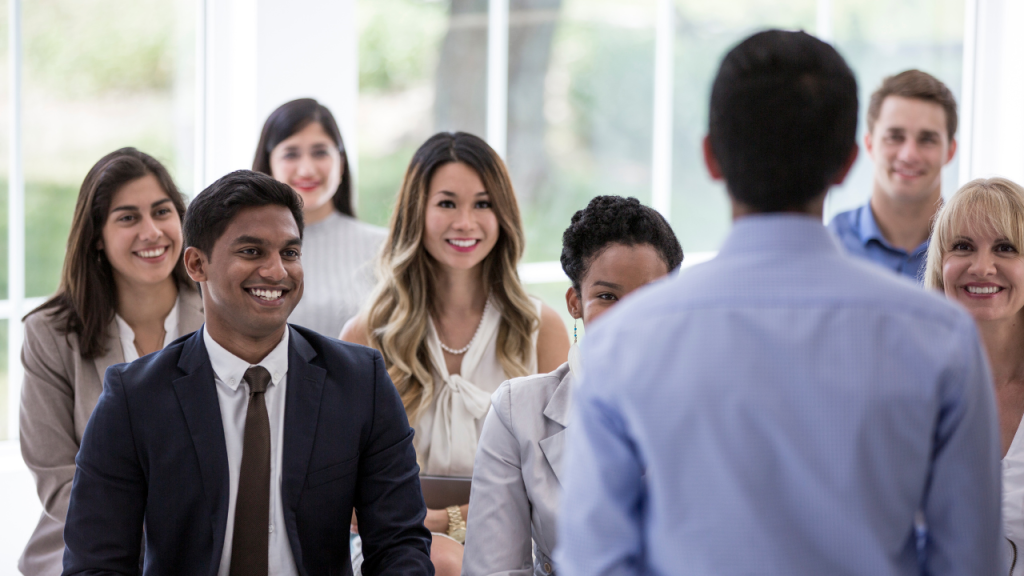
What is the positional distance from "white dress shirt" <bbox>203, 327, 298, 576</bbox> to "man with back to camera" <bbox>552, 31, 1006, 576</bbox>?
1007 millimetres

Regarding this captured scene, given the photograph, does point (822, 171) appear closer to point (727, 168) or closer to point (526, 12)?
point (727, 168)

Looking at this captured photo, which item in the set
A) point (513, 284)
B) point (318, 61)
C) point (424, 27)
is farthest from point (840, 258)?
point (424, 27)

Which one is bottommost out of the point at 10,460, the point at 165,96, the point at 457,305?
the point at 10,460

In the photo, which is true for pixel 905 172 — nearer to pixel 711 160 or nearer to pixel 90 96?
pixel 711 160

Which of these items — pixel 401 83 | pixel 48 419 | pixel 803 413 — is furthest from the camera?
pixel 401 83

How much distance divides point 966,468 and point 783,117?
0.42 m

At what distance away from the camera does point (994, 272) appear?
215cm

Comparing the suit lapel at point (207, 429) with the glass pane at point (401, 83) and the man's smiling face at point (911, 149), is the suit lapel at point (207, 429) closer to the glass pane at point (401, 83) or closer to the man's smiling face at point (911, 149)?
the man's smiling face at point (911, 149)

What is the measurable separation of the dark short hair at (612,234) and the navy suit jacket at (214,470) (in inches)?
19.4

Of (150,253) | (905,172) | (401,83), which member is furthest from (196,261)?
(401,83)

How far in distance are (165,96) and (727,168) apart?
3639 mm

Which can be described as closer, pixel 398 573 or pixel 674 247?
pixel 398 573

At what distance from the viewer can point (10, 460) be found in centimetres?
361

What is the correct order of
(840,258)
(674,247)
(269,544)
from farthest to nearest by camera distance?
(674,247) < (269,544) < (840,258)
